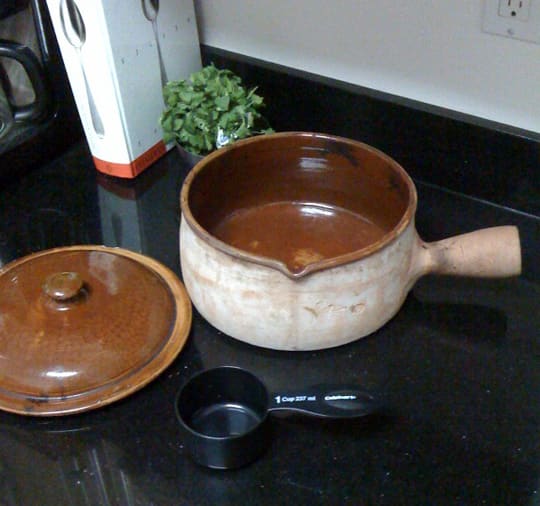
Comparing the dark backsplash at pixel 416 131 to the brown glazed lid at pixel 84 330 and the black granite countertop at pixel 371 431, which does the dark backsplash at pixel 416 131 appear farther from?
the brown glazed lid at pixel 84 330

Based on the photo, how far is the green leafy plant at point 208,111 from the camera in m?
0.97

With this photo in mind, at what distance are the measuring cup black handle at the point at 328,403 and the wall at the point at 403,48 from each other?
1.42 ft

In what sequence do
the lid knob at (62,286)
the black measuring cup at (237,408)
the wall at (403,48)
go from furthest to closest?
the wall at (403,48) → the lid knob at (62,286) → the black measuring cup at (237,408)

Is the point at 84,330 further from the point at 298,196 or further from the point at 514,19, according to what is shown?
the point at 514,19

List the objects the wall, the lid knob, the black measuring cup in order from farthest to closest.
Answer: the wall < the lid knob < the black measuring cup

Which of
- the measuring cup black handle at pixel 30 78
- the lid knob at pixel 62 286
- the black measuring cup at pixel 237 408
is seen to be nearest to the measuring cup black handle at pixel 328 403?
the black measuring cup at pixel 237 408

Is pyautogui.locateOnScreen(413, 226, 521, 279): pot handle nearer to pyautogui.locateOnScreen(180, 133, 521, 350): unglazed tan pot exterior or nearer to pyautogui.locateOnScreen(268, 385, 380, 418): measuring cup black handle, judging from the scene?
pyautogui.locateOnScreen(180, 133, 521, 350): unglazed tan pot exterior

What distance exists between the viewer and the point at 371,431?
2.39 feet

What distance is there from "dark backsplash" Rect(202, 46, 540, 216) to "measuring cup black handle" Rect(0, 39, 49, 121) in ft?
0.88

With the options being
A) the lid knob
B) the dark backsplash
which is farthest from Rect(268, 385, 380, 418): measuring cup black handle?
the dark backsplash

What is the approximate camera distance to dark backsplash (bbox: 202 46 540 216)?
0.94 m

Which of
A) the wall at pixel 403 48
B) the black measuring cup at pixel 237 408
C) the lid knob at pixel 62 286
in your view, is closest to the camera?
the black measuring cup at pixel 237 408

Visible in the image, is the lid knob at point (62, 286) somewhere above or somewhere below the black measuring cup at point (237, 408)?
Answer: above

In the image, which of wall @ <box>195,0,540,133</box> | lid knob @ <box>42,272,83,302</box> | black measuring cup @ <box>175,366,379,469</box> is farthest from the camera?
wall @ <box>195,0,540,133</box>
